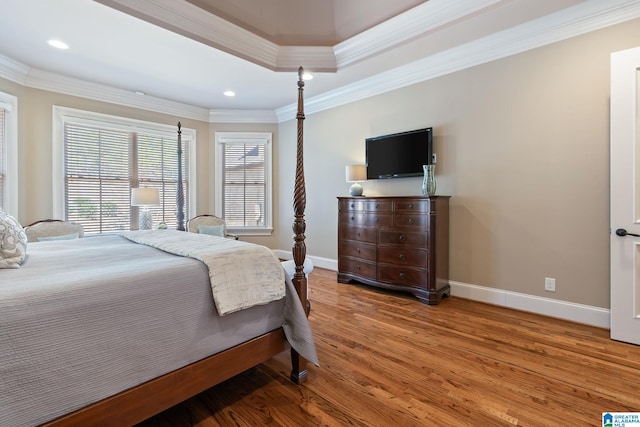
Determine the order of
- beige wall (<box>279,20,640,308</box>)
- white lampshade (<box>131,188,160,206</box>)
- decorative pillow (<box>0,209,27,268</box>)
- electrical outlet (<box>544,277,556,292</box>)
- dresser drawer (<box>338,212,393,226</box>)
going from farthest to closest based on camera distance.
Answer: white lampshade (<box>131,188,160,206</box>)
dresser drawer (<box>338,212,393,226</box>)
electrical outlet (<box>544,277,556,292</box>)
beige wall (<box>279,20,640,308</box>)
decorative pillow (<box>0,209,27,268</box>)

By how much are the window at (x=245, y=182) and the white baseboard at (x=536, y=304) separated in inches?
140

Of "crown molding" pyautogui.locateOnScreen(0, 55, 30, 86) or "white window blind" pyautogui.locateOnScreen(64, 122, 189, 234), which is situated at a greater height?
"crown molding" pyautogui.locateOnScreen(0, 55, 30, 86)

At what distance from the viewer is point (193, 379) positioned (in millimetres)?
1423

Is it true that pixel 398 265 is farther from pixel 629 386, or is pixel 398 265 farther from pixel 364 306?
pixel 629 386

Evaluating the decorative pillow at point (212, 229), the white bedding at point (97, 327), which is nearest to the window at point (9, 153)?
the decorative pillow at point (212, 229)

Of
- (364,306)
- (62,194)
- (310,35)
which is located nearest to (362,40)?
(310,35)

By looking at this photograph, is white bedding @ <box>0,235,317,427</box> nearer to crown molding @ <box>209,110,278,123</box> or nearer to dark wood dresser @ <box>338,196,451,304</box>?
dark wood dresser @ <box>338,196,451,304</box>

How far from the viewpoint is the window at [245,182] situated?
17.9 ft

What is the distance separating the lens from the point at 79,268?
1.46 metres

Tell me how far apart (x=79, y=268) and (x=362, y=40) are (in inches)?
133

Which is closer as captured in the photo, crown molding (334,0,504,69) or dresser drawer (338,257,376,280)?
crown molding (334,0,504,69)

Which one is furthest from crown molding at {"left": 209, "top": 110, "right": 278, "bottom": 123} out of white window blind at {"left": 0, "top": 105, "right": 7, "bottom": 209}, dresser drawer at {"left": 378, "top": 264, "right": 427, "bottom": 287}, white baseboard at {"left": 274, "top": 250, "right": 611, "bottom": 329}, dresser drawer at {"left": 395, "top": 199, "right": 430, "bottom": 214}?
white baseboard at {"left": 274, "top": 250, "right": 611, "bottom": 329}

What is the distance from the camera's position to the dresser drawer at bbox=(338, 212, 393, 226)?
140 inches

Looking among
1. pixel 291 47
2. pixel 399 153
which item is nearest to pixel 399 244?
pixel 399 153
